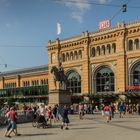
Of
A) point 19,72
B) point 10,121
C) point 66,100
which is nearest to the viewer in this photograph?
point 10,121

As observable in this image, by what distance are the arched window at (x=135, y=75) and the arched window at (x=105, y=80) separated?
436cm

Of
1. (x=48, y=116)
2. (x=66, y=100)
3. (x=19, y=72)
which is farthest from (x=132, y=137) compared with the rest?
(x=19, y=72)

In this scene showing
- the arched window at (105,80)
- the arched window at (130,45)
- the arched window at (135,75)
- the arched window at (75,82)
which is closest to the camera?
the arched window at (135,75)

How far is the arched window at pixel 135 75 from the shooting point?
6546cm

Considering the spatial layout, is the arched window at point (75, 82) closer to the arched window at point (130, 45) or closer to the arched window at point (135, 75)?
the arched window at point (130, 45)

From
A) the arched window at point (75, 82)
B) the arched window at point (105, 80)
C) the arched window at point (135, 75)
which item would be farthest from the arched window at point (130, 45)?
the arched window at point (75, 82)

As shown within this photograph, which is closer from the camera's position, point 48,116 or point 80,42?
point 48,116

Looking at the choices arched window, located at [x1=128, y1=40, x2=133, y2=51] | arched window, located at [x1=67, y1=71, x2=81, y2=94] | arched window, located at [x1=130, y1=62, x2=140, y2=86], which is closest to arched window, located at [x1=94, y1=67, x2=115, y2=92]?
arched window, located at [x1=130, y1=62, x2=140, y2=86]

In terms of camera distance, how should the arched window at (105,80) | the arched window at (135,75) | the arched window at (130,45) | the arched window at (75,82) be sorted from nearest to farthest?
1. the arched window at (135,75)
2. the arched window at (130,45)
3. the arched window at (105,80)
4. the arched window at (75,82)

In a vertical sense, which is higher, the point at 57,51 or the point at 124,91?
the point at 57,51

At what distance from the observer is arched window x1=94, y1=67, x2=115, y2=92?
70.2 meters

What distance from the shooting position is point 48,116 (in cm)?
3469

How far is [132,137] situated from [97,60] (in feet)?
171

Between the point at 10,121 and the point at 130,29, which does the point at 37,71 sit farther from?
the point at 10,121
